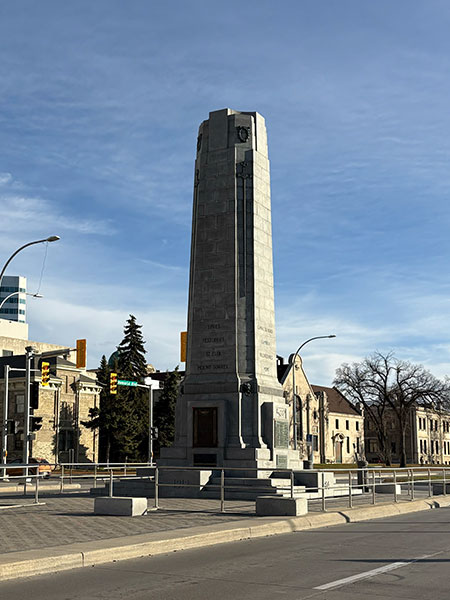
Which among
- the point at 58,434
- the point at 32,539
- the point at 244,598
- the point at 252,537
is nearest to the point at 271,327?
the point at 252,537

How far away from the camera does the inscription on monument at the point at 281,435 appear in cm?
2482

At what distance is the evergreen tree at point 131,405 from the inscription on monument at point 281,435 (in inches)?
1748

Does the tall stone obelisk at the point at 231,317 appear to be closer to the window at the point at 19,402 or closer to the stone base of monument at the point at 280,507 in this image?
the stone base of monument at the point at 280,507

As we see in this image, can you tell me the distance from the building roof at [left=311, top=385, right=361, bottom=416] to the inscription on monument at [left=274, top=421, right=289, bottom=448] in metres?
74.4

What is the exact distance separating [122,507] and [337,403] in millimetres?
90372

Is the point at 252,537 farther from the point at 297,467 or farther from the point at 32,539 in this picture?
the point at 297,467

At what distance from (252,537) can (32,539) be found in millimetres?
4062

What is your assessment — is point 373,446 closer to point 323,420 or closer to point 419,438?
point 419,438

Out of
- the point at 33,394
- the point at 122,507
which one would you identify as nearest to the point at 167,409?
the point at 33,394

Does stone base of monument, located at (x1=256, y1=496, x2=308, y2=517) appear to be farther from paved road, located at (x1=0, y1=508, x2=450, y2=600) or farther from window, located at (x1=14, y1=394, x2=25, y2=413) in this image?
window, located at (x1=14, y1=394, x2=25, y2=413)

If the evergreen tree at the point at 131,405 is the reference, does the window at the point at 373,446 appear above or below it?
below

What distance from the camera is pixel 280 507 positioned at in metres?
16.5

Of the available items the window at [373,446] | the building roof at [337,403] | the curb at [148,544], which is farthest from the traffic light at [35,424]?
the window at [373,446]

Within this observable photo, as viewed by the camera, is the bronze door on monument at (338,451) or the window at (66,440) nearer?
the window at (66,440)
